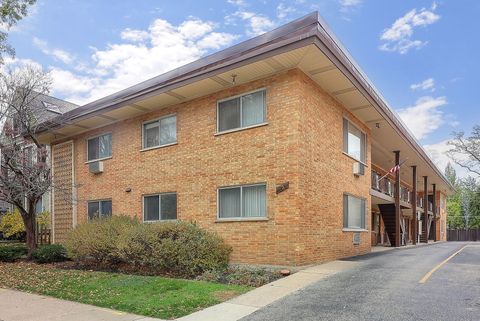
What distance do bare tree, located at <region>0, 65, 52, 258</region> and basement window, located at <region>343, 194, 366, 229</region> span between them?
1139 cm

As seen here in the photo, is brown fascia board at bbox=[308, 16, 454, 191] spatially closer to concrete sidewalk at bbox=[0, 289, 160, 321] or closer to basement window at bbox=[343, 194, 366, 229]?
basement window at bbox=[343, 194, 366, 229]

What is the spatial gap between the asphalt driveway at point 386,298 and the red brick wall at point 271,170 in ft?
7.41

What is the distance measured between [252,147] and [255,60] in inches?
104

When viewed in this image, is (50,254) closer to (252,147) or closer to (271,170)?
(252,147)

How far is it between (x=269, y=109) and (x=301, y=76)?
1.30 m

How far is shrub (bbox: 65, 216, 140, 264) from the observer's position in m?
13.0

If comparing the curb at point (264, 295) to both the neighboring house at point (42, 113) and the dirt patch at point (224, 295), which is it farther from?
the neighboring house at point (42, 113)

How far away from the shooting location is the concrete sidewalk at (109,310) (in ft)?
24.4

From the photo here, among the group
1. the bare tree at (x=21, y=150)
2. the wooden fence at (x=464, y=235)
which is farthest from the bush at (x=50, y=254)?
the wooden fence at (x=464, y=235)

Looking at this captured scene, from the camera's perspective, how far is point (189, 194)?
14.6 metres

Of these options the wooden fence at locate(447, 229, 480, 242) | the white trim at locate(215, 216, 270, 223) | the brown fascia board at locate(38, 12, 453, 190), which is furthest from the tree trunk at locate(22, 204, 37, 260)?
the wooden fence at locate(447, 229, 480, 242)

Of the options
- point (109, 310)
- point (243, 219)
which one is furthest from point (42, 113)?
point (109, 310)

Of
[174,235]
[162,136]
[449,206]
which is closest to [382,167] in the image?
[162,136]

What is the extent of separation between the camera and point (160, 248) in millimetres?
11453
